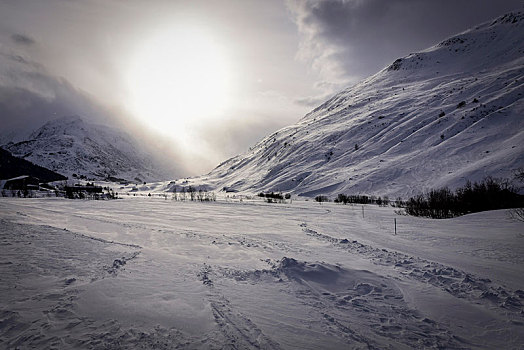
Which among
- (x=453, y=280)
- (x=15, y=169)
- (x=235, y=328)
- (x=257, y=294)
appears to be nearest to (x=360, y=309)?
(x=257, y=294)

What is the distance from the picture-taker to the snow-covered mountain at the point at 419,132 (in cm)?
3916

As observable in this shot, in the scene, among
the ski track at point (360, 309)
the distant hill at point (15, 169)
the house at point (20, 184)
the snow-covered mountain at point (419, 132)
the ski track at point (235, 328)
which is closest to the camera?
the ski track at point (235, 328)

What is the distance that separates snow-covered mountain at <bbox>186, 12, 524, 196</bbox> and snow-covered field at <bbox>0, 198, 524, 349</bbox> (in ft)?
105

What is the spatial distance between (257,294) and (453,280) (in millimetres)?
5767

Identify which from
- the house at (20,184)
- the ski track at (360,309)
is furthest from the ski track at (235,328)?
the house at (20,184)

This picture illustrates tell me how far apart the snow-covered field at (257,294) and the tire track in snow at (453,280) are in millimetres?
35

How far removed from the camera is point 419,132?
172ft

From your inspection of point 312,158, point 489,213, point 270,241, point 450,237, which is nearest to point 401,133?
point 312,158

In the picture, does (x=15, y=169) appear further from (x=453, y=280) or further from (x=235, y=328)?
(x=453, y=280)

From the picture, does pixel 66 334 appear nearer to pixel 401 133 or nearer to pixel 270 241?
pixel 270 241

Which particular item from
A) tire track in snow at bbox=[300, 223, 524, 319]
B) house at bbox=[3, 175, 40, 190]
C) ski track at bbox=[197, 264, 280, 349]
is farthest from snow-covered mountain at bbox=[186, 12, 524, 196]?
house at bbox=[3, 175, 40, 190]

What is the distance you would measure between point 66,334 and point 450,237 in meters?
14.9

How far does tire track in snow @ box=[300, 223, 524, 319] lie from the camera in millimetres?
5945

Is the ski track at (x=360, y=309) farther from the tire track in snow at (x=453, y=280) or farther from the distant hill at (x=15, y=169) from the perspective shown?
the distant hill at (x=15, y=169)
